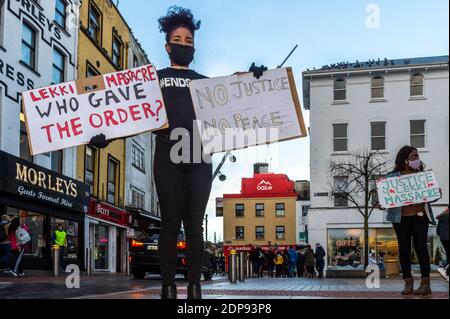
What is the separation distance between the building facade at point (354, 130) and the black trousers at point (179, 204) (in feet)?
79.6

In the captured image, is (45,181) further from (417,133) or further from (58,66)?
(417,133)

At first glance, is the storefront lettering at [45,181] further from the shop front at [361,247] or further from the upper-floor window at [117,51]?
the shop front at [361,247]

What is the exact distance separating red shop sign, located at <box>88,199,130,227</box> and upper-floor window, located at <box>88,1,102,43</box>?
20.8 feet

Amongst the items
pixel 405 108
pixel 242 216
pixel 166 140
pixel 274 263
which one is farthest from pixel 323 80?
pixel 166 140

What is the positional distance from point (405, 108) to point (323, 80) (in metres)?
5.94

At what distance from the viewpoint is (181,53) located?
4.43 m

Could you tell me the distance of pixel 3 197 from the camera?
57.6 ft

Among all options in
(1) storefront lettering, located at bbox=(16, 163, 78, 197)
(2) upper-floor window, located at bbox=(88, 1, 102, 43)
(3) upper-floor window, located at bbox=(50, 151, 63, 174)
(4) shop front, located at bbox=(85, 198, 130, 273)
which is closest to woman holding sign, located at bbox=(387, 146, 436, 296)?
(1) storefront lettering, located at bbox=(16, 163, 78, 197)

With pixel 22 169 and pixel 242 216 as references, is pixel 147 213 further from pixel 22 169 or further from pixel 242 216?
pixel 242 216

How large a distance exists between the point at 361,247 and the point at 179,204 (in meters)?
32.6

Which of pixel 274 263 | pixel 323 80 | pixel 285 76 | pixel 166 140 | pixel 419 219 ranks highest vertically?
pixel 323 80

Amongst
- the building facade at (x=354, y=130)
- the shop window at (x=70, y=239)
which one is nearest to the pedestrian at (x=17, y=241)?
the shop window at (x=70, y=239)

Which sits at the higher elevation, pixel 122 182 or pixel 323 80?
pixel 323 80

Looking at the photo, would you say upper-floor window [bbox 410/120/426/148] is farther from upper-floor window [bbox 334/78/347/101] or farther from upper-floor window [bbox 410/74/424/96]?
upper-floor window [bbox 334/78/347/101]
